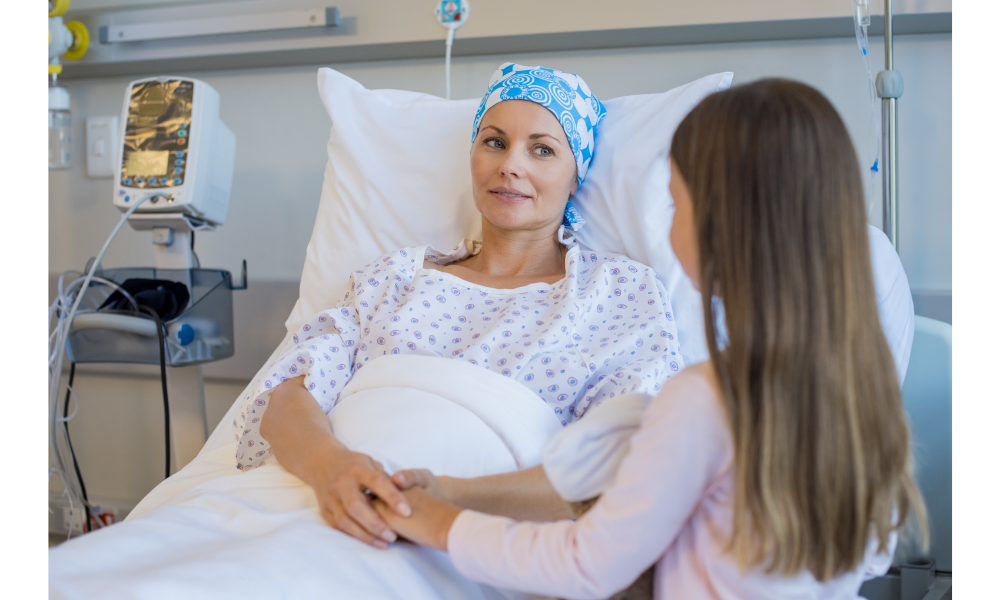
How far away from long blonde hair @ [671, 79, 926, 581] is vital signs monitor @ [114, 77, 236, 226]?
135 cm

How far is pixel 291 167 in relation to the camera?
2127 mm

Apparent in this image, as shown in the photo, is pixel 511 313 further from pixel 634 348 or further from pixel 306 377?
pixel 306 377

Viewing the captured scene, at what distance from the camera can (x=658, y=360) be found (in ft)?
3.62

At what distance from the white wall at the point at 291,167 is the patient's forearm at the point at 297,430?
1055mm

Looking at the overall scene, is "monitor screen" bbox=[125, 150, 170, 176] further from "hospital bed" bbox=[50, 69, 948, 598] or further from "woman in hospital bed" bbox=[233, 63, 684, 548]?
"woman in hospital bed" bbox=[233, 63, 684, 548]

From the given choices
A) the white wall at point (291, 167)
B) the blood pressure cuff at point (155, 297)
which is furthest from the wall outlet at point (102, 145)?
the blood pressure cuff at point (155, 297)

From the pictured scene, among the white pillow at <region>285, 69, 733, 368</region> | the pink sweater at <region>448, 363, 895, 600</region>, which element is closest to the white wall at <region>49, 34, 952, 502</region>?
the white pillow at <region>285, 69, 733, 368</region>

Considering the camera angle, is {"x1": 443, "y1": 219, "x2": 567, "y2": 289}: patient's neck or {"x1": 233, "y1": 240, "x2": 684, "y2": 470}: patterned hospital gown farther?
{"x1": 443, "y1": 219, "x2": 567, "y2": 289}: patient's neck

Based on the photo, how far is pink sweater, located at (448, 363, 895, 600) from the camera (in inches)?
22.2

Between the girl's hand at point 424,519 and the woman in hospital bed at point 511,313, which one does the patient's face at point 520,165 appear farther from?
the girl's hand at point 424,519

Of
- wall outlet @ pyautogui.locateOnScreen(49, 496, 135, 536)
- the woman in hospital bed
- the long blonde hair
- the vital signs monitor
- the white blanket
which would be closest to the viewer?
the long blonde hair

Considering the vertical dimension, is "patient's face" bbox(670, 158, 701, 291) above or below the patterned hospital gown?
above

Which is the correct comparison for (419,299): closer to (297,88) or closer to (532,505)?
(532,505)
